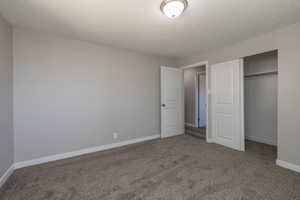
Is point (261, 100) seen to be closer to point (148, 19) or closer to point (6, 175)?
point (148, 19)

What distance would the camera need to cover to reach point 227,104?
10.3 ft

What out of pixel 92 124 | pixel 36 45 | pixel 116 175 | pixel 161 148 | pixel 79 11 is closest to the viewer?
pixel 79 11

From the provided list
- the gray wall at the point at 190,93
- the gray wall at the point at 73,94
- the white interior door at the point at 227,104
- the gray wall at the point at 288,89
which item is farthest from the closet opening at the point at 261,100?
the gray wall at the point at 73,94

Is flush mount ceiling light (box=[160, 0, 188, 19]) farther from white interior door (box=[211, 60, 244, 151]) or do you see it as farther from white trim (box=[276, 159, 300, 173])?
white trim (box=[276, 159, 300, 173])

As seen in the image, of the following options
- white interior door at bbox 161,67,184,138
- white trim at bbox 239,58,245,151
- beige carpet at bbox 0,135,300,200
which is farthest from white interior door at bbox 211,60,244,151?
white interior door at bbox 161,67,184,138

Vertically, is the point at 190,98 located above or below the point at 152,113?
above

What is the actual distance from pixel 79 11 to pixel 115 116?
2120 millimetres

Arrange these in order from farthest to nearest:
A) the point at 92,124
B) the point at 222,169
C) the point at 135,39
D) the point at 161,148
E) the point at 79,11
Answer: the point at 161,148, the point at 92,124, the point at 135,39, the point at 222,169, the point at 79,11

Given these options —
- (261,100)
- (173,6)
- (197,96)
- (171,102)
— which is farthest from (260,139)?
(173,6)

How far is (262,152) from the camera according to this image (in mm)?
2871

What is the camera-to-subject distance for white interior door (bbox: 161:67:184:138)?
12.8 feet

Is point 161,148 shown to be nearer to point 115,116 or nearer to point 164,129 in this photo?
point 164,129

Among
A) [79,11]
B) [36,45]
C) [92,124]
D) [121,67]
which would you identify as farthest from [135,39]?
[92,124]

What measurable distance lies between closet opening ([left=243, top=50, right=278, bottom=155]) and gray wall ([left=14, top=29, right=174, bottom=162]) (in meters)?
2.65
